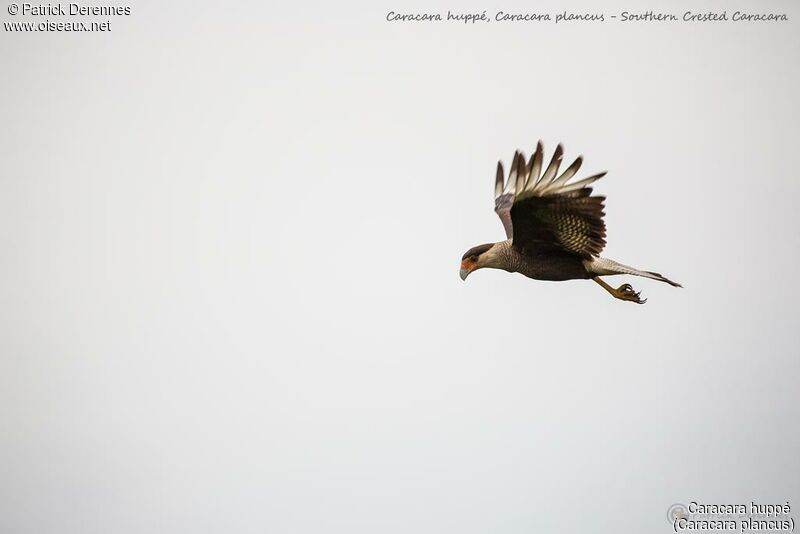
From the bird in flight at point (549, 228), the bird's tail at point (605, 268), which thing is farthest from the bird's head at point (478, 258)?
the bird's tail at point (605, 268)

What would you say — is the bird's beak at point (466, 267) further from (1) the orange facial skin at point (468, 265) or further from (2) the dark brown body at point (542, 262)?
(2) the dark brown body at point (542, 262)

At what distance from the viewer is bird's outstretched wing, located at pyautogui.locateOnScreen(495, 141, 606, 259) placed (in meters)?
2.74

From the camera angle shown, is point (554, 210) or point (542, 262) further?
point (542, 262)

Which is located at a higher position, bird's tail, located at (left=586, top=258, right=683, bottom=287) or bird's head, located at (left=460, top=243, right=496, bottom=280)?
bird's head, located at (left=460, top=243, right=496, bottom=280)

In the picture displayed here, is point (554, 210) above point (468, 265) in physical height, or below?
above

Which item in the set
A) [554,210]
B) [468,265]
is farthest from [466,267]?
[554,210]

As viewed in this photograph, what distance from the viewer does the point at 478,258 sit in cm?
303

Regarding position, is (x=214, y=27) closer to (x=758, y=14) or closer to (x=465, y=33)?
(x=465, y=33)

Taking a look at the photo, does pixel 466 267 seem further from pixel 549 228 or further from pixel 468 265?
pixel 549 228

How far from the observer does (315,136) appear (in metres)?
3.61

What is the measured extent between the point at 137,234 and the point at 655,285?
2101mm

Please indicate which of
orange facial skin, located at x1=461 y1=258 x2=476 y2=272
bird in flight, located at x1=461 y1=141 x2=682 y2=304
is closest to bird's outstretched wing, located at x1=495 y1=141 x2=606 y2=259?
bird in flight, located at x1=461 y1=141 x2=682 y2=304

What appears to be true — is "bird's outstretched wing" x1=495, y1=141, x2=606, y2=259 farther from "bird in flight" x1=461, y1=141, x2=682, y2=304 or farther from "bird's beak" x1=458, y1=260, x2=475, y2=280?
"bird's beak" x1=458, y1=260, x2=475, y2=280

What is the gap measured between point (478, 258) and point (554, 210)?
0.35 meters
